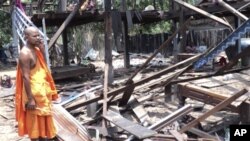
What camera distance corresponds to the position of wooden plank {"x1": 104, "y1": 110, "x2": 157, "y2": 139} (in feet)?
16.9

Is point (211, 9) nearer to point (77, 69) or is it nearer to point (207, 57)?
point (77, 69)

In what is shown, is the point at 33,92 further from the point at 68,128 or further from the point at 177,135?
the point at 177,135

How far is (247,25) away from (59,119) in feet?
11.0

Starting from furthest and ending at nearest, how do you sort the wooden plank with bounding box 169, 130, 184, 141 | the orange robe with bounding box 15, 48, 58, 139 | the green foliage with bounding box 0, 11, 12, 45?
1. the green foliage with bounding box 0, 11, 12, 45
2. the wooden plank with bounding box 169, 130, 184, 141
3. the orange robe with bounding box 15, 48, 58, 139

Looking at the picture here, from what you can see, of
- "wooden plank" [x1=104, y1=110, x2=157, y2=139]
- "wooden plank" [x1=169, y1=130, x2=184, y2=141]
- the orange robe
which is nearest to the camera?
the orange robe

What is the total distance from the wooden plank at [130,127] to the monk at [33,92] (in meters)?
1.11

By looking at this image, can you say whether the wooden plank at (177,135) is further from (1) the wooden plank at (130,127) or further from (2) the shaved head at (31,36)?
(2) the shaved head at (31,36)

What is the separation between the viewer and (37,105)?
5008mm

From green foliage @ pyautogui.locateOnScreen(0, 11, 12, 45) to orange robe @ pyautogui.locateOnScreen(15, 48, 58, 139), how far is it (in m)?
18.1

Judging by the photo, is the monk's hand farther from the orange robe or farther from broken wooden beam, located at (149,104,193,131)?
broken wooden beam, located at (149,104,193,131)

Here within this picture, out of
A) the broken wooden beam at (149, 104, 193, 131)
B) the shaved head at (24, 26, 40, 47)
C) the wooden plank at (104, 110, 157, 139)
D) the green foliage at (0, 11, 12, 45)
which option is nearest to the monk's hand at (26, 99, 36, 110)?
the shaved head at (24, 26, 40, 47)

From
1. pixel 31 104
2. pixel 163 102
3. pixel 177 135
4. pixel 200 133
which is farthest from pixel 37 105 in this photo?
pixel 163 102

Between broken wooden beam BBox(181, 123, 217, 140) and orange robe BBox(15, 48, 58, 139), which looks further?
broken wooden beam BBox(181, 123, 217, 140)

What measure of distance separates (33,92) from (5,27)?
61.8ft
